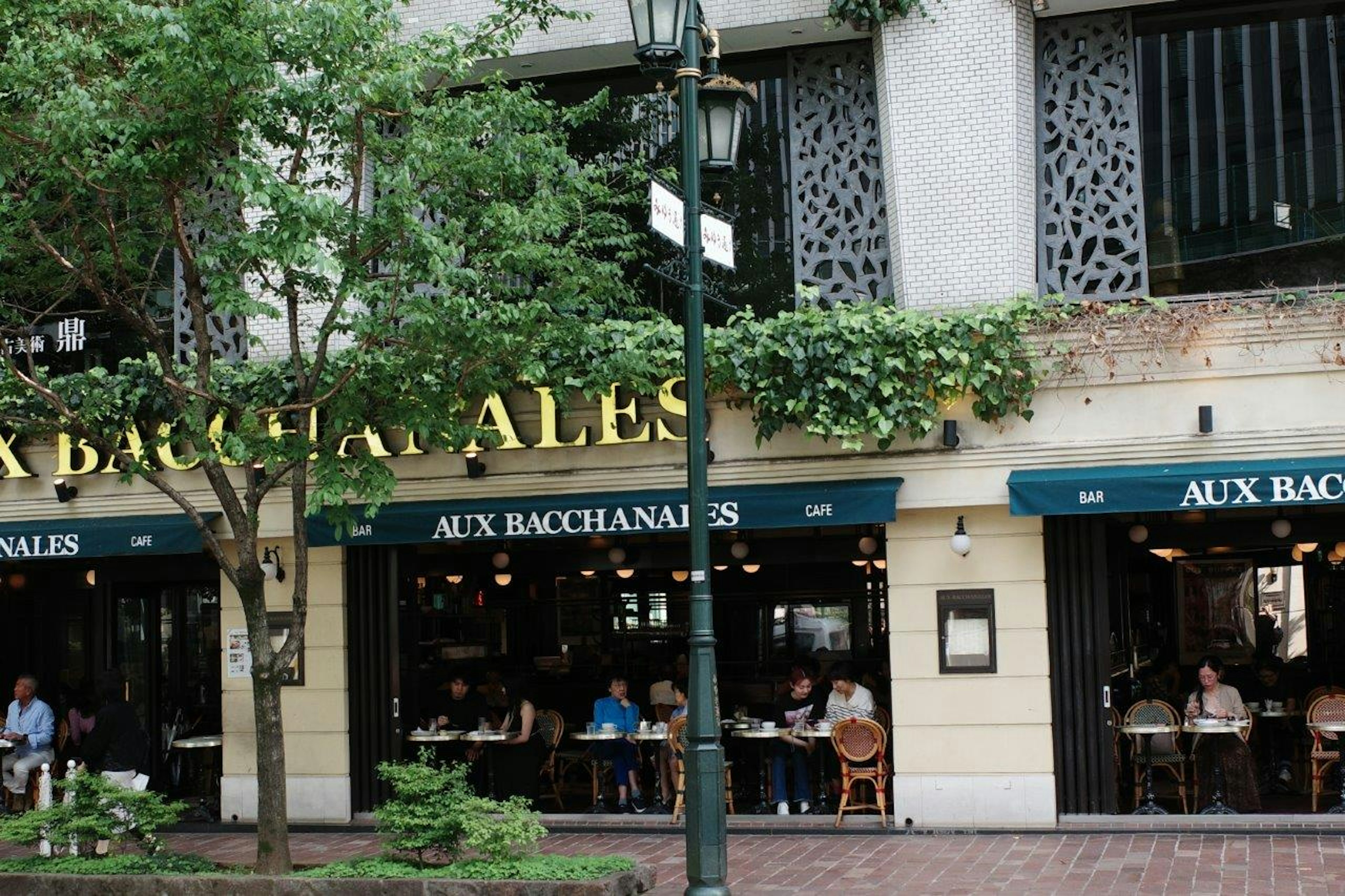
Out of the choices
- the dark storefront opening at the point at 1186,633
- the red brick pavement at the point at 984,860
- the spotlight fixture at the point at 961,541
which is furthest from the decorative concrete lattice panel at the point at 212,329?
the dark storefront opening at the point at 1186,633

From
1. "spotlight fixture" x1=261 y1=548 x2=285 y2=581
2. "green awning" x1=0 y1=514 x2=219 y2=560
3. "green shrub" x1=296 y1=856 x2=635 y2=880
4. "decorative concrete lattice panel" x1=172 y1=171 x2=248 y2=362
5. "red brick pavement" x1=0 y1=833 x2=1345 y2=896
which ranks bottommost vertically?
"red brick pavement" x1=0 y1=833 x2=1345 y2=896

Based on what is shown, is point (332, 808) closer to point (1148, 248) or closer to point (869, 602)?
point (869, 602)

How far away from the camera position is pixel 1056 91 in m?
14.8

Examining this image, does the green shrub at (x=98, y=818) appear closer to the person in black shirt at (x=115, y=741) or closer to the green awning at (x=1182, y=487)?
the person in black shirt at (x=115, y=741)

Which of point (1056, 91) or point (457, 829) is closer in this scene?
point (457, 829)

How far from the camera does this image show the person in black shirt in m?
14.0

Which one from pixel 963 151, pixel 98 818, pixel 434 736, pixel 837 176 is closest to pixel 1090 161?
pixel 963 151

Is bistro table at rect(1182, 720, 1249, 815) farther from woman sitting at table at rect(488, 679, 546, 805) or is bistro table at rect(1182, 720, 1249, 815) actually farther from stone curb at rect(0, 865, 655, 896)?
woman sitting at table at rect(488, 679, 546, 805)

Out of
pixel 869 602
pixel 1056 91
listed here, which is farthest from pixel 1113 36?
pixel 869 602

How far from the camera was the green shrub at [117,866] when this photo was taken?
1147 centimetres

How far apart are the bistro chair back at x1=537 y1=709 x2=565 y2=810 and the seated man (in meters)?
0.74

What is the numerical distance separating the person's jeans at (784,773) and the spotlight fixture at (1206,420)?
479 cm

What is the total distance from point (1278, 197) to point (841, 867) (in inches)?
287

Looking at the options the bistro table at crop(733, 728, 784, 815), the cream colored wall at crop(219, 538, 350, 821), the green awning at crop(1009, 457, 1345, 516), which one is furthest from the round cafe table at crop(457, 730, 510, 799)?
the green awning at crop(1009, 457, 1345, 516)
